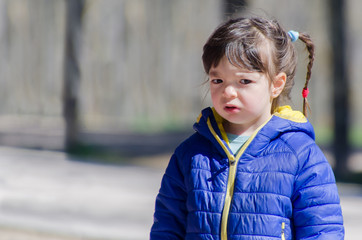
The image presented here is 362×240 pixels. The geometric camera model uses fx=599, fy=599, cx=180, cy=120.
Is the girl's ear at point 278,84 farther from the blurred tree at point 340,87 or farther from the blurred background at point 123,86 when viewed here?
the blurred tree at point 340,87

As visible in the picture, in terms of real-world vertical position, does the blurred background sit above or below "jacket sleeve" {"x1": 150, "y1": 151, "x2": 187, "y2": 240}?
above

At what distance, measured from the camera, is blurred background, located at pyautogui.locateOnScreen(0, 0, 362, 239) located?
6617 mm

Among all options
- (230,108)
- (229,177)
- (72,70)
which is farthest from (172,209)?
(72,70)

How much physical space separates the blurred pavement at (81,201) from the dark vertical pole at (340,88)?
0.61m

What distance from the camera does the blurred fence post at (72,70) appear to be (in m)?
8.46

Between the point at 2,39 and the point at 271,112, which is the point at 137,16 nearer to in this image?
the point at 2,39

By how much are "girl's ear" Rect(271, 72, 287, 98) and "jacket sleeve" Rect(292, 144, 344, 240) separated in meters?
0.24

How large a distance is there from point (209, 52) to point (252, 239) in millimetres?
587

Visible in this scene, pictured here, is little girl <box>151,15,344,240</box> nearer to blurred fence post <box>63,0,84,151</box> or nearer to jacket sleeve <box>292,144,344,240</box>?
jacket sleeve <box>292,144,344,240</box>

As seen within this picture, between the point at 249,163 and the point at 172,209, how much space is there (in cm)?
30

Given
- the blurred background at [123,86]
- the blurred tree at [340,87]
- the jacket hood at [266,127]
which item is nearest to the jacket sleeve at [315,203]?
the jacket hood at [266,127]

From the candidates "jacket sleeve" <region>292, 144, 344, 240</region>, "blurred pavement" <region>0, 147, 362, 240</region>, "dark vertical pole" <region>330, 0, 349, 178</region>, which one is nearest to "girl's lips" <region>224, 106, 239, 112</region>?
"jacket sleeve" <region>292, 144, 344, 240</region>

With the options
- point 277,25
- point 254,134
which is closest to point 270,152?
point 254,134

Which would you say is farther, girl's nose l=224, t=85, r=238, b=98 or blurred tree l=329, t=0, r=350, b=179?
blurred tree l=329, t=0, r=350, b=179
